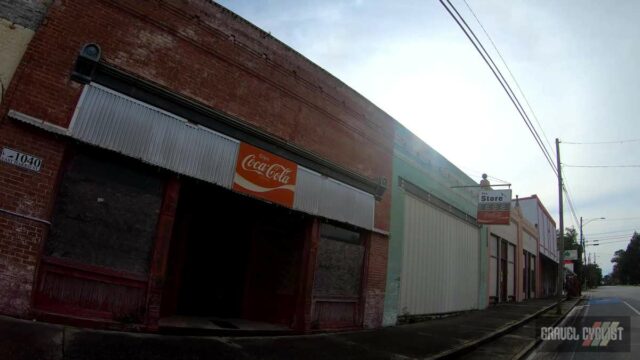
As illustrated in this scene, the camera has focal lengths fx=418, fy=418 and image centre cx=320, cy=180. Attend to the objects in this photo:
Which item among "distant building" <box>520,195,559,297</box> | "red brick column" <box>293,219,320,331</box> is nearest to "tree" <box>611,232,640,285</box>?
"distant building" <box>520,195,559,297</box>

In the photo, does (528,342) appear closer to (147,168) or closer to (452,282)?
(452,282)

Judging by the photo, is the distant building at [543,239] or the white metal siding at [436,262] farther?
the distant building at [543,239]

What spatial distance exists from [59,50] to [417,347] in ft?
28.7

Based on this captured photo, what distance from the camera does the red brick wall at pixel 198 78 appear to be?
21.0ft

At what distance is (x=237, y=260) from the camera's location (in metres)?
10.8

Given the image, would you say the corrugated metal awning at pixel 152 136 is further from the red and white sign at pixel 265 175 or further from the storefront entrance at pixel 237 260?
the storefront entrance at pixel 237 260

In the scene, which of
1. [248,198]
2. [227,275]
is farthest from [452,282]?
[248,198]

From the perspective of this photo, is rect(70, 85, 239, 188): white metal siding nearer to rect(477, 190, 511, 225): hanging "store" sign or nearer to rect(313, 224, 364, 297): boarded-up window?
rect(313, 224, 364, 297): boarded-up window

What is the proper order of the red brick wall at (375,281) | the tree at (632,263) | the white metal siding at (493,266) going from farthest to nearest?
1. the tree at (632,263)
2. the white metal siding at (493,266)
3. the red brick wall at (375,281)

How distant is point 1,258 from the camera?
5895 millimetres

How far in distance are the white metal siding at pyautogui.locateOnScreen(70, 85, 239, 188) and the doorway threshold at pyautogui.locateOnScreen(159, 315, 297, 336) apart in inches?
110

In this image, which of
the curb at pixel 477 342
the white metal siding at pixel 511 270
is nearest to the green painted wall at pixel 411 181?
the curb at pixel 477 342

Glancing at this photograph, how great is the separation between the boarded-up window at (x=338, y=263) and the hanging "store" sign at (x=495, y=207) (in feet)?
22.3

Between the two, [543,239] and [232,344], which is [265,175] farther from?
[543,239]
